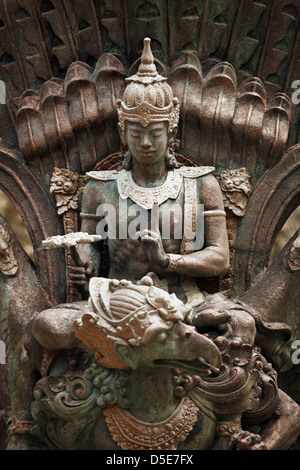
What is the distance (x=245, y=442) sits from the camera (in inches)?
311

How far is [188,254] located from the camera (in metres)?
8.44

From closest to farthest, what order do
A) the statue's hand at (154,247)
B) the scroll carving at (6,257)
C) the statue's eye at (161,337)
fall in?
the statue's eye at (161,337) < the statue's hand at (154,247) < the scroll carving at (6,257)

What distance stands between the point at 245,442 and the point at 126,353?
3.10ft

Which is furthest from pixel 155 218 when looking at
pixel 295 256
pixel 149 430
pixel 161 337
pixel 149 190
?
pixel 149 430

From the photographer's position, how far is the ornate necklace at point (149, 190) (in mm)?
8516

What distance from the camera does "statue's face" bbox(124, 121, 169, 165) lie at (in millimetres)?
8391

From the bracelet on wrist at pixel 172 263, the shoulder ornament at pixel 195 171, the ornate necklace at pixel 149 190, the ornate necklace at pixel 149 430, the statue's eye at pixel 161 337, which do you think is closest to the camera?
the statue's eye at pixel 161 337

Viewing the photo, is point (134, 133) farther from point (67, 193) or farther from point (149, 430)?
point (149, 430)

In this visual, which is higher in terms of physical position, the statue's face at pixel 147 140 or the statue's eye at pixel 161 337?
the statue's face at pixel 147 140

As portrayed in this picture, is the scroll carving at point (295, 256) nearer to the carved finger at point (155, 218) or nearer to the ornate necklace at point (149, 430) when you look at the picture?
the carved finger at point (155, 218)


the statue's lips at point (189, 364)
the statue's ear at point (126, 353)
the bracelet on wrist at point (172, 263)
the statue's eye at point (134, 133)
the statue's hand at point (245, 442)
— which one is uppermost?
the statue's eye at point (134, 133)

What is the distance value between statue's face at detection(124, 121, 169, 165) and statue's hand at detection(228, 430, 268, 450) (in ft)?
6.14

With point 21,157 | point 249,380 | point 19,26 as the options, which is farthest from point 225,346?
point 19,26

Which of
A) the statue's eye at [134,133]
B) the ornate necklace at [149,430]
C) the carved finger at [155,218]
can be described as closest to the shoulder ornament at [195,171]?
the carved finger at [155,218]
